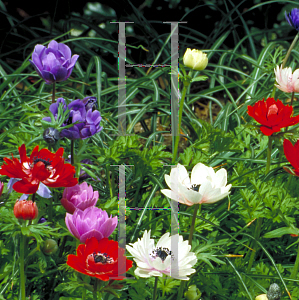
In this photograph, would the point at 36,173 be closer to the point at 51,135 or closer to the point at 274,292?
the point at 51,135

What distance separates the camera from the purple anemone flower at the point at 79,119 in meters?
0.90

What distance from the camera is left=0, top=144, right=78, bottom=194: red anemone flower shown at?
2.42ft

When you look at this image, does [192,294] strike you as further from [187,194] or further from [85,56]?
[85,56]

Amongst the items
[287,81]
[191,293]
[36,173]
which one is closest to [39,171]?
[36,173]

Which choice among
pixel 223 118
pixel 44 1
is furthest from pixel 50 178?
pixel 44 1

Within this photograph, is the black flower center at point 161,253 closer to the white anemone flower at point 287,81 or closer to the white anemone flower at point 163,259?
the white anemone flower at point 163,259

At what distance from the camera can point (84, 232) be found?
0.75 meters

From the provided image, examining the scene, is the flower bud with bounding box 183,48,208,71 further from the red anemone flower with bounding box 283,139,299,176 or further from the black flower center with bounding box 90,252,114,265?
the black flower center with bounding box 90,252,114,265

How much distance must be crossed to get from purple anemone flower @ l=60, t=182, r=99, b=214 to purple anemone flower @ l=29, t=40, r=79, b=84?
0.98ft

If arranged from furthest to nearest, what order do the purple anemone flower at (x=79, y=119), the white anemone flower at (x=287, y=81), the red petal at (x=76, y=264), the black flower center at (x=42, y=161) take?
the white anemone flower at (x=287, y=81), the purple anemone flower at (x=79, y=119), the black flower center at (x=42, y=161), the red petal at (x=76, y=264)

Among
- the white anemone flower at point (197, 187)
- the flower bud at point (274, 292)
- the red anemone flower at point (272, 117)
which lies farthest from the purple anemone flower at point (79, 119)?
the flower bud at point (274, 292)

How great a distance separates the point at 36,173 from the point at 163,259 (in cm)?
29

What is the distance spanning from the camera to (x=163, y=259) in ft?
2.43

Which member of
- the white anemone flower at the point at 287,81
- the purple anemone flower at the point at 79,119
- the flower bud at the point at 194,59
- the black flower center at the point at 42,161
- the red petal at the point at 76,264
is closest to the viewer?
the red petal at the point at 76,264
